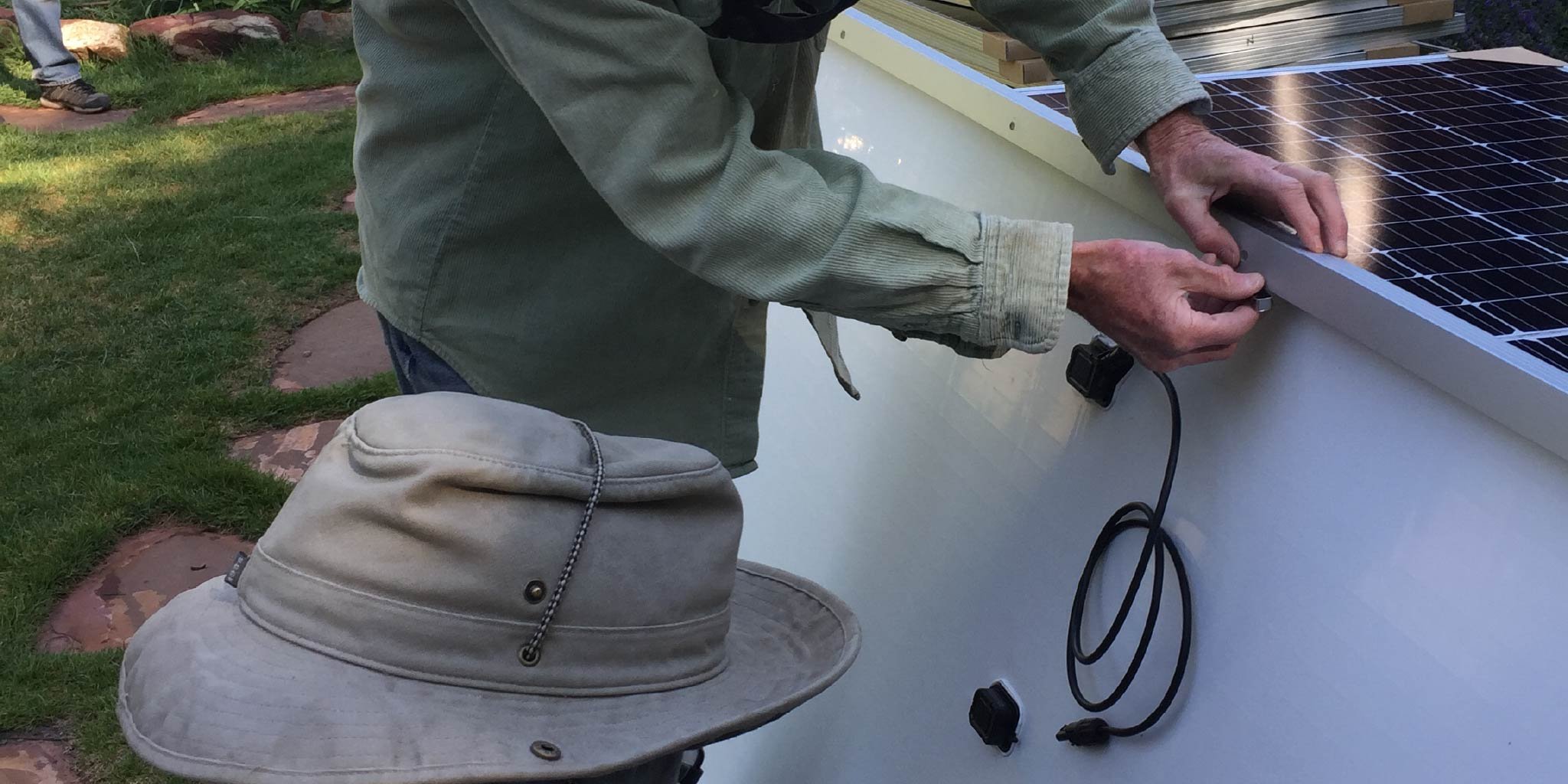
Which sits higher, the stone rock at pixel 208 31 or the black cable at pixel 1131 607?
the black cable at pixel 1131 607

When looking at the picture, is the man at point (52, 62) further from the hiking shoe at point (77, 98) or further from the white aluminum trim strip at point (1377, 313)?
the white aluminum trim strip at point (1377, 313)

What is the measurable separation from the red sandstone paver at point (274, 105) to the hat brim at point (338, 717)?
217 inches

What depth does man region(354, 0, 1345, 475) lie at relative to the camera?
125cm

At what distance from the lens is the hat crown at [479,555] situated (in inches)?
44.2

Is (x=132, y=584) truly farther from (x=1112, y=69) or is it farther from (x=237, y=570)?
(x=1112, y=69)

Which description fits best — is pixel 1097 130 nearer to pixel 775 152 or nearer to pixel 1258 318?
pixel 1258 318

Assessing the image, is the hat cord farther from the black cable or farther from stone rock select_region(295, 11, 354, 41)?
stone rock select_region(295, 11, 354, 41)

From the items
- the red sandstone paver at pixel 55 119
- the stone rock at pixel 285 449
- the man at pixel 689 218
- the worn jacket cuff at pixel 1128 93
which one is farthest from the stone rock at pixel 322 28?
the worn jacket cuff at pixel 1128 93

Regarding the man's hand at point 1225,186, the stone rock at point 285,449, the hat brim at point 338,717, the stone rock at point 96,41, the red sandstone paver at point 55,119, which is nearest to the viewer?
the hat brim at point 338,717

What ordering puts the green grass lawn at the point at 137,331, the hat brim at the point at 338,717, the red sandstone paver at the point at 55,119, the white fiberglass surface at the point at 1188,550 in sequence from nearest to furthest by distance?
the hat brim at the point at 338,717, the white fiberglass surface at the point at 1188,550, the green grass lawn at the point at 137,331, the red sandstone paver at the point at 55,119

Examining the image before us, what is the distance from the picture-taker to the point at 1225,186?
146cm

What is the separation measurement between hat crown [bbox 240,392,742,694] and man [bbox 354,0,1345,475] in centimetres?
25

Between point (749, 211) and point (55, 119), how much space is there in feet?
20.1

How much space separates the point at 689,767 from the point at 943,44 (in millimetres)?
1474
